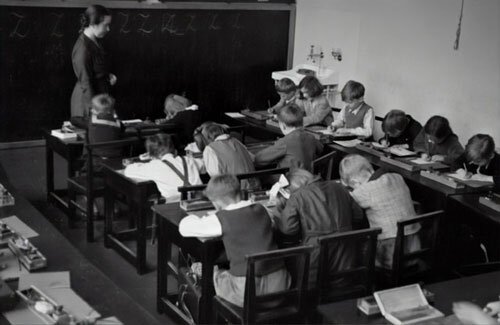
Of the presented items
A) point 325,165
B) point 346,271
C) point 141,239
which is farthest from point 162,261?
point 325,165

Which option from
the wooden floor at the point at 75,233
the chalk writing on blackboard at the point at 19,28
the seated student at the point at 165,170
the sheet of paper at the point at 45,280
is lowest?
the wooden floor at the point at 75,233

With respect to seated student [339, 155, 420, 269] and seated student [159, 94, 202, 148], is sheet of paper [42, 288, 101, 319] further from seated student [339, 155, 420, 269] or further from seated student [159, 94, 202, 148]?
seated student [159, 94, 202, 148]

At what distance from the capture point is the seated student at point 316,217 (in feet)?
13.7

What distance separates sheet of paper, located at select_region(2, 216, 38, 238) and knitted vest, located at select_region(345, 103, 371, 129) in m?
4.14

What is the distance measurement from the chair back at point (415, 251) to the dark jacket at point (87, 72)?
3.84m

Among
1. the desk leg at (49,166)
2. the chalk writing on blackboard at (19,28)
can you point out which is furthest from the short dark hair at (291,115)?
the chalk writing on blackboard at (19,28)

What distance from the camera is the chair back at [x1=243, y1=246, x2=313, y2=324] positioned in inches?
145

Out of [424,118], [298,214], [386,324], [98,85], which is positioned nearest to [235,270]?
[298,214]

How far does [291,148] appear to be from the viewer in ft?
19.3

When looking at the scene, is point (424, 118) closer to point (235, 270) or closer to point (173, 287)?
point (173, 287)

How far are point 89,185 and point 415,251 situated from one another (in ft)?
9.27

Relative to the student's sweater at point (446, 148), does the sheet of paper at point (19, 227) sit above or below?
below

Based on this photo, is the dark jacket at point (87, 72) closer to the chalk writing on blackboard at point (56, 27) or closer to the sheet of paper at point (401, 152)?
the chalk writing on blackboard at point (56, 27)

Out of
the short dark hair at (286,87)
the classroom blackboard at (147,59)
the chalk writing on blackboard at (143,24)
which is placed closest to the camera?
the short dark hair at (286,87)
